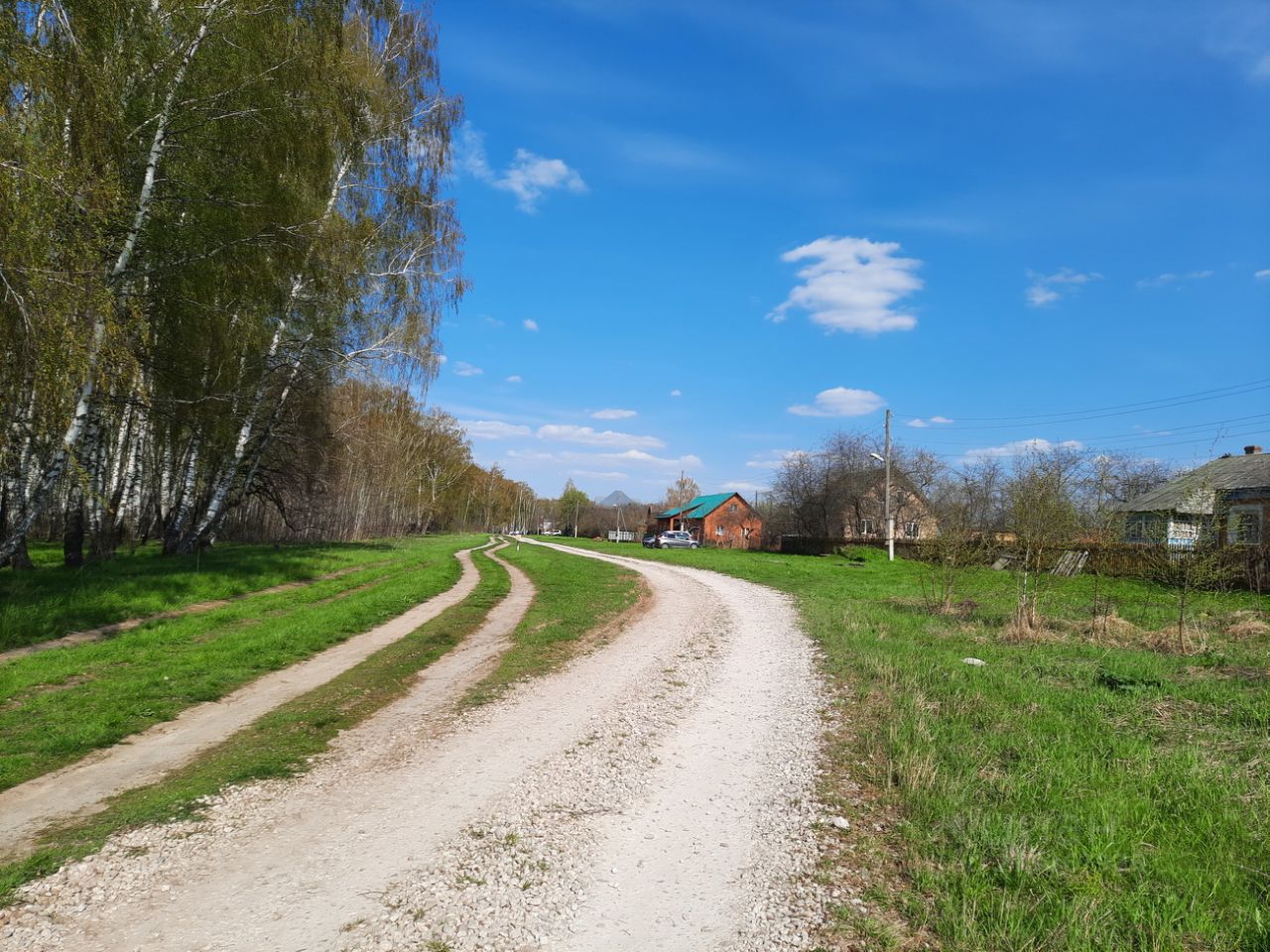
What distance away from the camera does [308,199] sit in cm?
1502

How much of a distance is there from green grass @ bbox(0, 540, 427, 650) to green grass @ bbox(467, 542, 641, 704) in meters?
6.71

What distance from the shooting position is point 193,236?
41.1 feet

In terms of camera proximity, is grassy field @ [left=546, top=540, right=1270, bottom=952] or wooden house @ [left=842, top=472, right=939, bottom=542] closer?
grassy field @ [left=546, top=540, right=1270, bottom=952]

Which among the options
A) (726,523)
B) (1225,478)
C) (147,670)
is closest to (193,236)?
(147,670)

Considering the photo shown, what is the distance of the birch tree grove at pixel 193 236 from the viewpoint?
23.2ft

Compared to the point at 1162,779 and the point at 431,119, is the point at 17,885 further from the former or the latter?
the point at 431,119

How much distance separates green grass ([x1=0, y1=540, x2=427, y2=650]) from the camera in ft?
32.8

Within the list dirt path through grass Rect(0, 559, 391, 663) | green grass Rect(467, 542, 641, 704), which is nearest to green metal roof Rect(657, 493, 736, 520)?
green grass Rect(467, 542, 641, 704)

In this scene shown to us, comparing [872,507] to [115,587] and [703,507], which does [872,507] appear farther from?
[115,587]

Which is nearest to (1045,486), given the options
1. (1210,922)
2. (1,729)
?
(1210,922)

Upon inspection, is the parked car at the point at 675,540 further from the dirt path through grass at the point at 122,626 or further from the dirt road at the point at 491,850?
the dirt road at the point at 491,850

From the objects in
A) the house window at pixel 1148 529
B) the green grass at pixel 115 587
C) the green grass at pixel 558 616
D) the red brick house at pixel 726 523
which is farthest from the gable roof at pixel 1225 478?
the red brick house at pixel 726 523

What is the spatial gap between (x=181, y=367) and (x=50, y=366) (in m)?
9.73

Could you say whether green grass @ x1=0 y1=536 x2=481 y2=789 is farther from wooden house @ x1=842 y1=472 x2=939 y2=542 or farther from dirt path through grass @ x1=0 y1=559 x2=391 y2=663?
wooden house @ x1=842 y1=472 x2=939 y2=542
